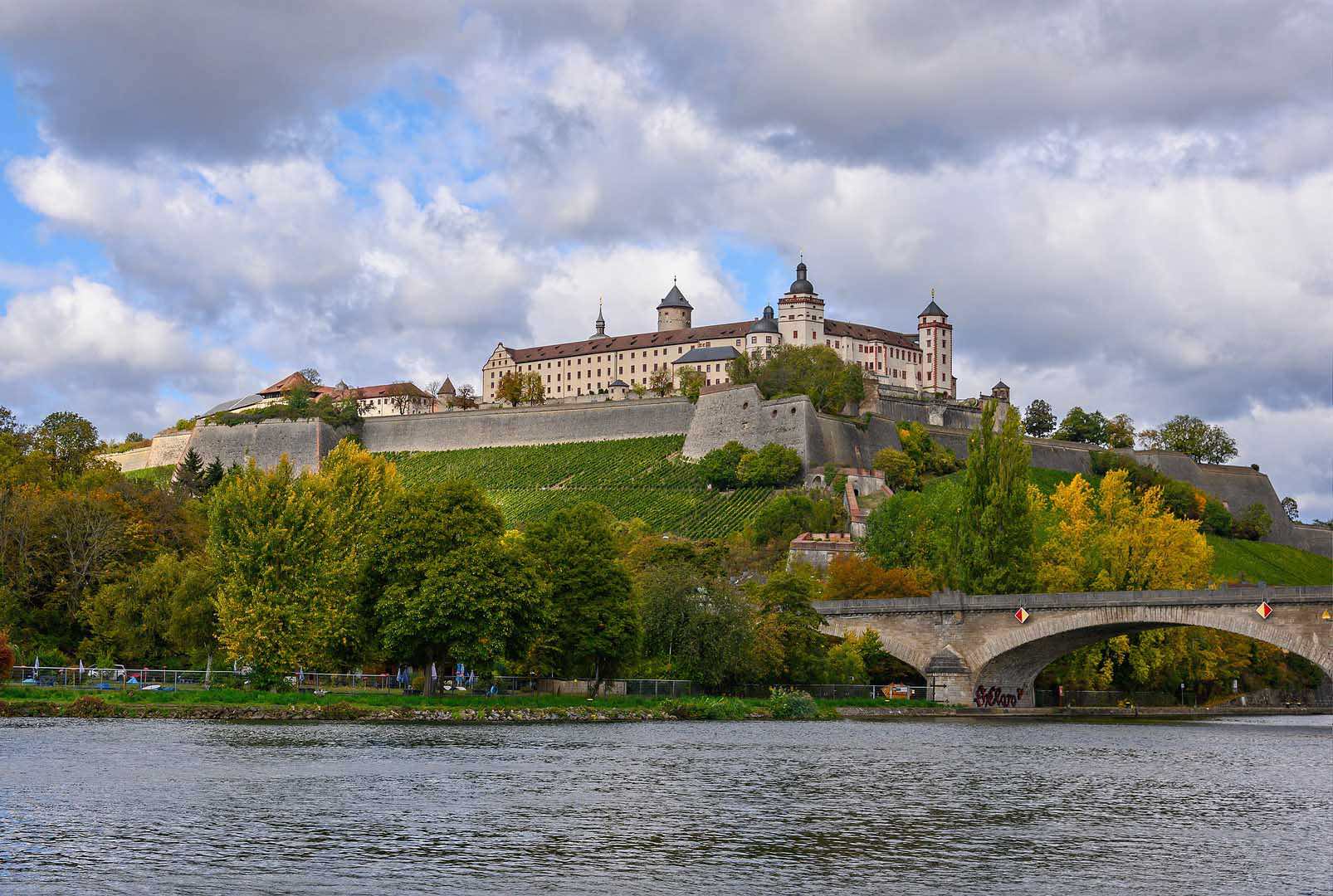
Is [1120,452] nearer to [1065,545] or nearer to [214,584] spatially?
[1065,545]

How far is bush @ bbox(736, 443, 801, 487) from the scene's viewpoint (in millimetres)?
107375

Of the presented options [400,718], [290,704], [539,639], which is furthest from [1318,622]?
[290,704]

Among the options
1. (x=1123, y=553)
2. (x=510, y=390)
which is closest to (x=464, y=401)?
(x=510, y=390)

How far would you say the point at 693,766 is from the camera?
33.7m

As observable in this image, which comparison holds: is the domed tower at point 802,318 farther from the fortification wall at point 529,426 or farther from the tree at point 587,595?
the tree at point 587,595

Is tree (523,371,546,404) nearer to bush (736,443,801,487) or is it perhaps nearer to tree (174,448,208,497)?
bush (736,443,801,487)

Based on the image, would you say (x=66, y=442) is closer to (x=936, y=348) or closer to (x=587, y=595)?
(x=587, y=595)

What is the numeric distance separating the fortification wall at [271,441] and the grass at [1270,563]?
2893 inches

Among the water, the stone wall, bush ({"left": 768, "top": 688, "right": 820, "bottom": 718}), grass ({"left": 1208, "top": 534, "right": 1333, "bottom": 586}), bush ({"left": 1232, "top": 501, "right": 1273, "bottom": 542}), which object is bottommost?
the water

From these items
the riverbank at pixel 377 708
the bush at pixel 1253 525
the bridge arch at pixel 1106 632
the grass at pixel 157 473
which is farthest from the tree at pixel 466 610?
the grass at pixel 157 473

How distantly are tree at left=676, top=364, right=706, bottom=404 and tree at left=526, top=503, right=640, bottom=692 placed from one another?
Answer: 7446cm

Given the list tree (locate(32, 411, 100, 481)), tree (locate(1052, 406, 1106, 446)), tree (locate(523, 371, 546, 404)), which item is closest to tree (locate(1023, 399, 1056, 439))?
tree (locate(1052, 406, 1106, 446))

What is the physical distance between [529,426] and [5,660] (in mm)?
91113

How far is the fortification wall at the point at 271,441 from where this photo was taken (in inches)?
5320
